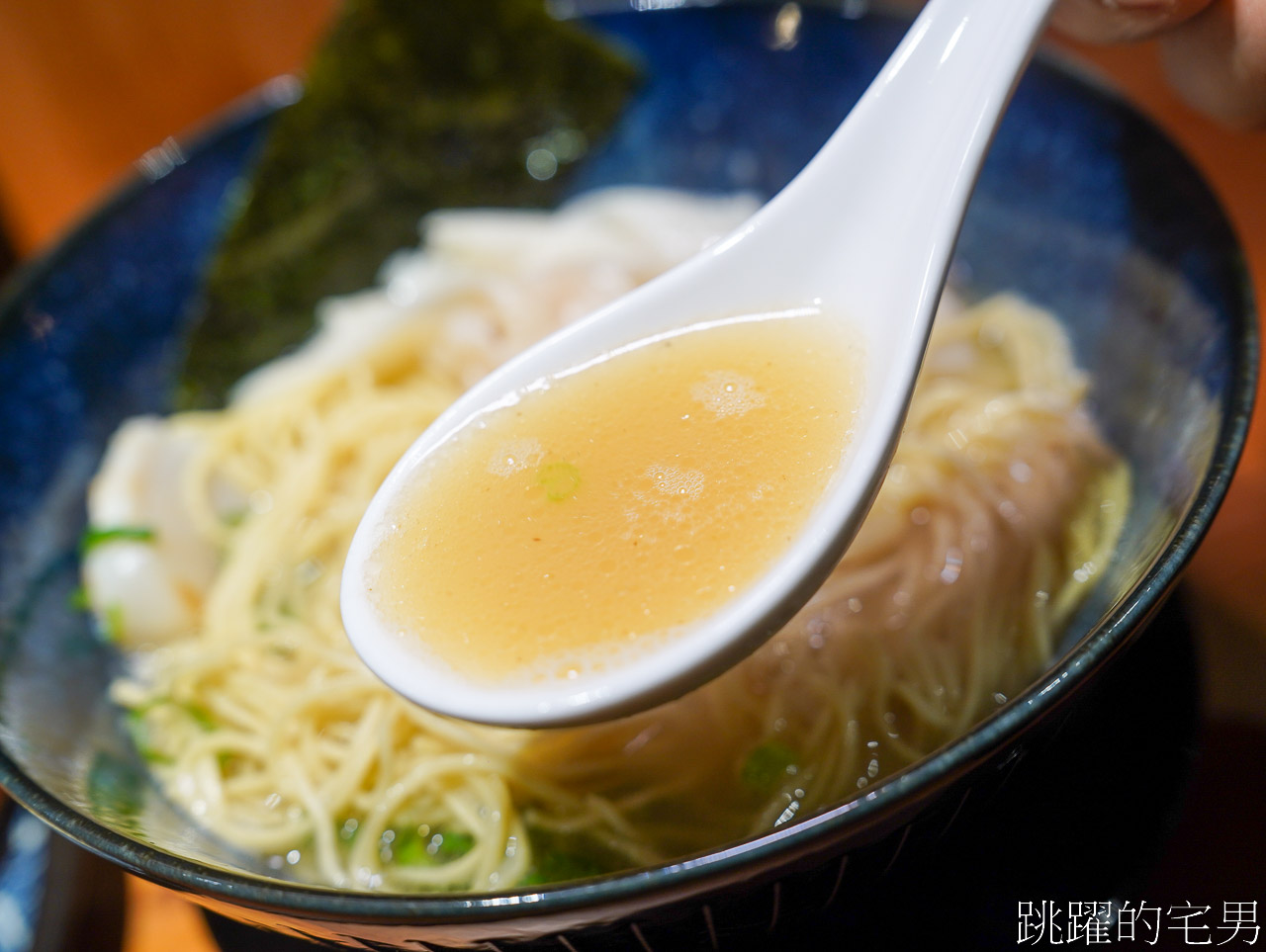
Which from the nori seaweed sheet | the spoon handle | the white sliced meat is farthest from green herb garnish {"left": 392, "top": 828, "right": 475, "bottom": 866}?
the nori seaweed sheet

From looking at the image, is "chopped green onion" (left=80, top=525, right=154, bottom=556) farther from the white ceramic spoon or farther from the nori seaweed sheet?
the white ceramic spoon

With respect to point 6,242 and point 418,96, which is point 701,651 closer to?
point 418,96

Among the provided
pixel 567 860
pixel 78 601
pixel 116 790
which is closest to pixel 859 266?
pixel 567 860

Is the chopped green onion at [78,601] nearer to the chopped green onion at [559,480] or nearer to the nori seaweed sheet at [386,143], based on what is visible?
the nori seaweed sheet at [386,143]

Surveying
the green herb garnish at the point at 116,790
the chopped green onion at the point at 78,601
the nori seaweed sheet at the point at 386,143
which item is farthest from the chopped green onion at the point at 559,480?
the nori seaweed sheet at the point at 386,143

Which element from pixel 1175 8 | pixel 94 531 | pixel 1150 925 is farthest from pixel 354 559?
pixel 1175 8
